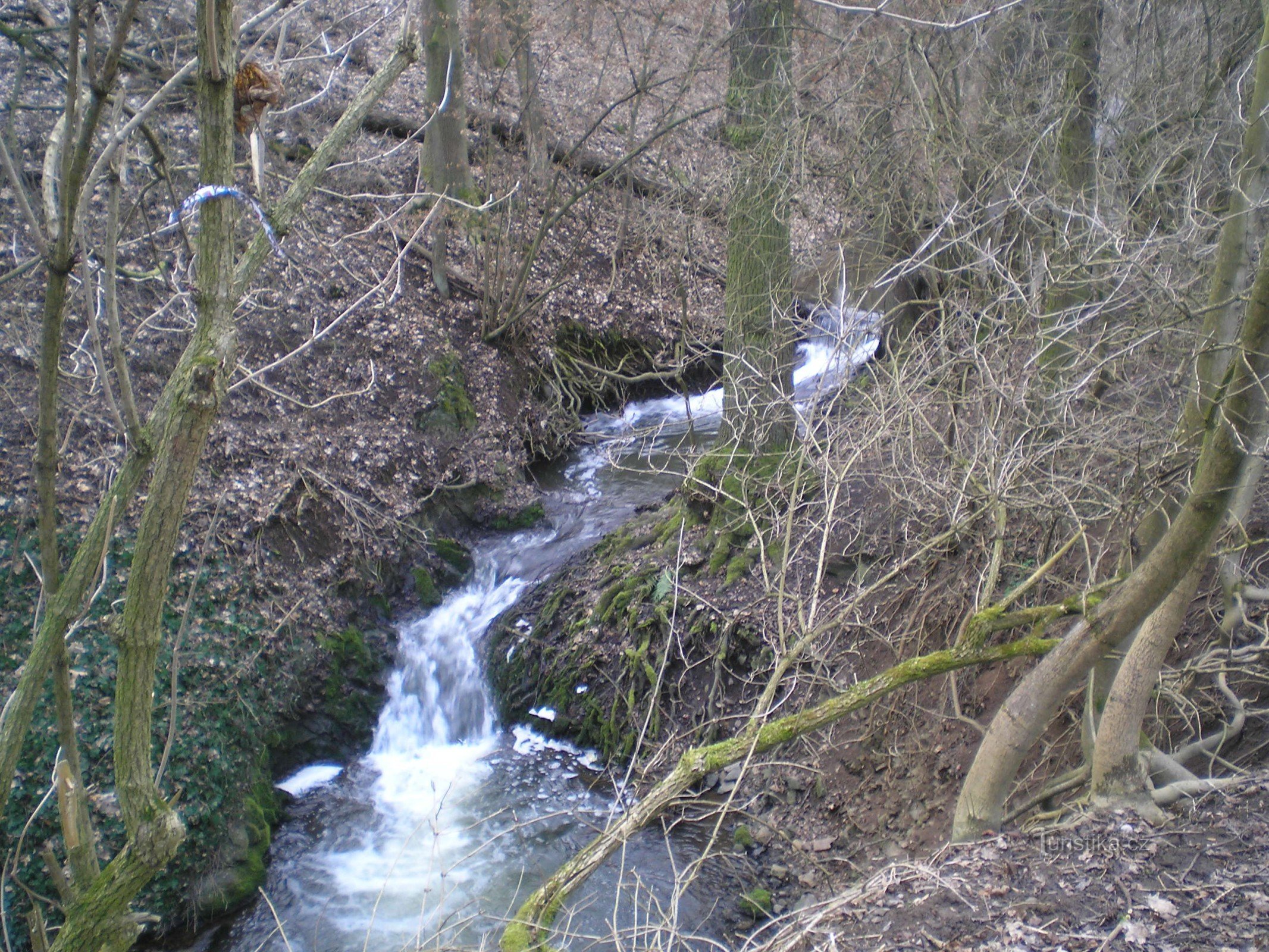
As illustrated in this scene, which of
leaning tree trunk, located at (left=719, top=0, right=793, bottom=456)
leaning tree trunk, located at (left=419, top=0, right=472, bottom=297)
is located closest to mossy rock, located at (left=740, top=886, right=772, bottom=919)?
leaning tree trunk, located at (left=719, top=0, right=793, bottom=456)

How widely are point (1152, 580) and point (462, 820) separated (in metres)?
5.05

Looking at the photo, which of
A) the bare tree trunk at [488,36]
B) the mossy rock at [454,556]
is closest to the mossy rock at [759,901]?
the mossy rock at [454,556]

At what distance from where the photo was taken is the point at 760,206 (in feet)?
24.4

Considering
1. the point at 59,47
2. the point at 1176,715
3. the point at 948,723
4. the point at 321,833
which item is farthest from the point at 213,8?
the point at 59,47

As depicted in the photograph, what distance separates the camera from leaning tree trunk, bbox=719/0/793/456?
7.23 meters

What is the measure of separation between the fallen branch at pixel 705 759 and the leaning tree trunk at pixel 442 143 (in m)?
7.82

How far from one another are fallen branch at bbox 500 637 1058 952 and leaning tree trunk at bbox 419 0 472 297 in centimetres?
782

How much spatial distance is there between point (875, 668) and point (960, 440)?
211 cm

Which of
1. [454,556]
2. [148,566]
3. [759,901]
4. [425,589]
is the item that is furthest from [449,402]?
[148,566]

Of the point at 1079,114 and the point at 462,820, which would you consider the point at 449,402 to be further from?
the point at 1079,114

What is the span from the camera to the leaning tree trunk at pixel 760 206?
7.23m

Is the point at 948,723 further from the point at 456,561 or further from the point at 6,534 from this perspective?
the point at 6,534

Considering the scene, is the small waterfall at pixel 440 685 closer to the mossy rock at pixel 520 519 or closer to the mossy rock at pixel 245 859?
the mossy rock at pixel 245 859

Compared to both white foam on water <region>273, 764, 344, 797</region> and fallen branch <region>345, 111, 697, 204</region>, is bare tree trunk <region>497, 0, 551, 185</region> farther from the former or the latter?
white foam on water <region>273, 764, 344, 797</region>
